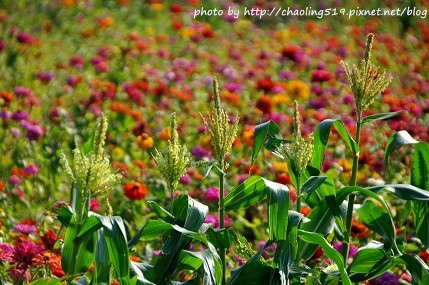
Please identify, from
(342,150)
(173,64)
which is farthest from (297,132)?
(173,64)

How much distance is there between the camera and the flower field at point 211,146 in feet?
8.25

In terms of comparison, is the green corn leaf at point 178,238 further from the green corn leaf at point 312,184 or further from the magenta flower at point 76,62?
the magenta flower at point 76,62

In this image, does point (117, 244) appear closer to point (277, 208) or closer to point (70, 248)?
point (70, 248)

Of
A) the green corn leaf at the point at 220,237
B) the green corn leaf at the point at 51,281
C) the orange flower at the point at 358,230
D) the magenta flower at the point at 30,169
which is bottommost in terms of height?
the orange flower at the point at 358,230

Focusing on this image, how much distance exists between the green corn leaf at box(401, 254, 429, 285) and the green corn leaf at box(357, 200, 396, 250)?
2.6 inches

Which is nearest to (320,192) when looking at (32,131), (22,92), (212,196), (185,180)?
(212,196)

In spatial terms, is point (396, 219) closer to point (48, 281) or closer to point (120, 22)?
point (48, 281)

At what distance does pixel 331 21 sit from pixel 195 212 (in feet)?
20.6

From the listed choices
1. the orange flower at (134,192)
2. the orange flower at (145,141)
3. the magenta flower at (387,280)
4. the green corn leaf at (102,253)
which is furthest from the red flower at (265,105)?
the green corn leaf at (102,253)

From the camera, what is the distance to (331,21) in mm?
8555

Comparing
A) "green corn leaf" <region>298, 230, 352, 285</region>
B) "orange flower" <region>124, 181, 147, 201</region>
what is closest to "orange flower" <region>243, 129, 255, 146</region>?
"orange flower" <region>124, 181, 147, 201</region>

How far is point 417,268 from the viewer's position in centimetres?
263

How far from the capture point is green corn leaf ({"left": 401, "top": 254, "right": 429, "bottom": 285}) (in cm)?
262

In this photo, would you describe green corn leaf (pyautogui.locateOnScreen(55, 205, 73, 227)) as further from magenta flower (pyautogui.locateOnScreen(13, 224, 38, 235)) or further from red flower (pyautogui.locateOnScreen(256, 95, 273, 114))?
red flower (pyautogui.locateOnScreen(256, 95, 273, 114))
